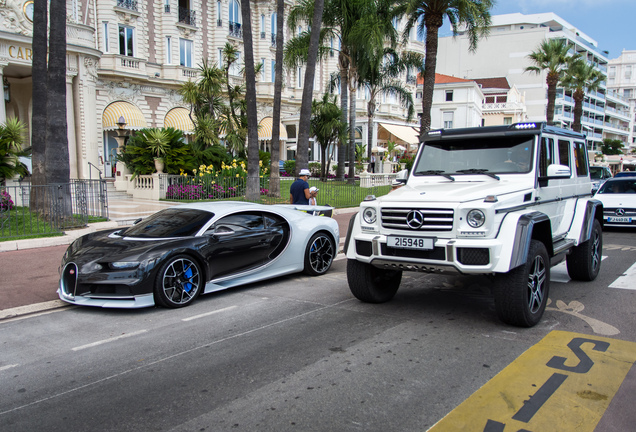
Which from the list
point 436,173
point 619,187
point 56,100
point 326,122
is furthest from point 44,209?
point 326,122

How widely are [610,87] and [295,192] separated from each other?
138585 mm

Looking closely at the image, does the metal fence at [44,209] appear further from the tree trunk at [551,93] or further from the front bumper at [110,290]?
the tree trunk at [551,93]

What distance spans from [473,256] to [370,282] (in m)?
1.53

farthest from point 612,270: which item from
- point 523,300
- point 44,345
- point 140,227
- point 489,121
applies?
point 489,121

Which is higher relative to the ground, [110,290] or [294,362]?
[110,290]

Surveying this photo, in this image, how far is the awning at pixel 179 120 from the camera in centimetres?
3416

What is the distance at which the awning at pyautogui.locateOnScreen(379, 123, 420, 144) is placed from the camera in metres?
46.4

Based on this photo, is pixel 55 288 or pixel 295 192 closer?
pixel 55 288

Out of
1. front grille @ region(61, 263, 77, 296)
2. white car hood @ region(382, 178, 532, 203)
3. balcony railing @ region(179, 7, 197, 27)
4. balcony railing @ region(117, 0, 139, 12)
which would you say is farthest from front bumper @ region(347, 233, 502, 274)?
balcony railing @ region(179, 7, 197, 27)

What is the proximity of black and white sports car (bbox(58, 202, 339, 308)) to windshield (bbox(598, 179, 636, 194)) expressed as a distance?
10469 mm

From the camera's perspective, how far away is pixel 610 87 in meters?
124

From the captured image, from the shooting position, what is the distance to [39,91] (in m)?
13.8

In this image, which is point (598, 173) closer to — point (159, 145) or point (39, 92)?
point (159, 145)

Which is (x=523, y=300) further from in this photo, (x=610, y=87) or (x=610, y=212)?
(x=610, y=87)
